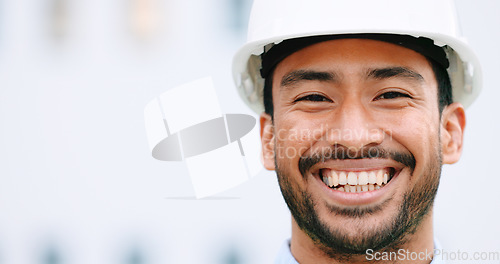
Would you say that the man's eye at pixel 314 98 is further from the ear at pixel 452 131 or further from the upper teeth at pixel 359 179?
the ear at pixel 452 131

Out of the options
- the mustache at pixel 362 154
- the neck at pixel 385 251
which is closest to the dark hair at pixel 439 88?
the mustache at pixel 362 154

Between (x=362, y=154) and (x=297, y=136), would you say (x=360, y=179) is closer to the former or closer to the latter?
(x=362, y=154)

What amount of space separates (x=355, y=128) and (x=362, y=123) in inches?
1.6

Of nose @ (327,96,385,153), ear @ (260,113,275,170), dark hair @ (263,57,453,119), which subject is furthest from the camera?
ear @ (260,113,275,170)

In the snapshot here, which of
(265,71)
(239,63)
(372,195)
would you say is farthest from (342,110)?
(239,63)

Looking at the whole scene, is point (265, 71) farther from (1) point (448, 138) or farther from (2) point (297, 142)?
(1) point (448, 138)

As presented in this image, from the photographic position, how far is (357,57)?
1.98 metres

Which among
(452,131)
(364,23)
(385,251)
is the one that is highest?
(364,23)

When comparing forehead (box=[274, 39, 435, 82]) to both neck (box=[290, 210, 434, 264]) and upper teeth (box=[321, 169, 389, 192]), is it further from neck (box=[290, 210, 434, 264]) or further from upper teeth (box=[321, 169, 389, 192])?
neck (box=[290, 210, 434, 264])

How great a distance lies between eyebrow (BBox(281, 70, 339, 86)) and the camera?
199 cm

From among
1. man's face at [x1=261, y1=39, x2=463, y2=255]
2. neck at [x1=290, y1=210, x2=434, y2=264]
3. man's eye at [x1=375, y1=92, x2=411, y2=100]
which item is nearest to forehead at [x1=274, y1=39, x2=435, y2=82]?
man's face at [x1=261, y1=39, x2=463, y2=255]

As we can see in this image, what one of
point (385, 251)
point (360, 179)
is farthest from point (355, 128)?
point (385, 251)

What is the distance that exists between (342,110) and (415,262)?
73 cm

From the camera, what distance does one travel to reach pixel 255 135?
357 cm
